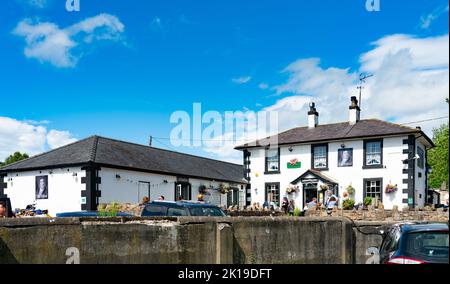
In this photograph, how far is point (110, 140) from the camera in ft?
105

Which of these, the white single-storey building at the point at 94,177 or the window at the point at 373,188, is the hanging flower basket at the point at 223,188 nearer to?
the white single-storey building at the point at 94,177

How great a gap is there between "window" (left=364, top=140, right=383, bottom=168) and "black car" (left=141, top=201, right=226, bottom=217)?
19.6m

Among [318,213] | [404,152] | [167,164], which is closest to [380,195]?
[404,152]

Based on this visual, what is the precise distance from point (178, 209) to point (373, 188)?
20.7 metres

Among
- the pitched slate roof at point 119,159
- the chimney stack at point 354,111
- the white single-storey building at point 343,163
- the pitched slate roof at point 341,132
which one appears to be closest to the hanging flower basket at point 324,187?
the white single-storey building at point 343,163

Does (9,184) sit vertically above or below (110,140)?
below

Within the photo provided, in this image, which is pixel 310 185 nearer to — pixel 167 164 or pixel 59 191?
pixel 167 164

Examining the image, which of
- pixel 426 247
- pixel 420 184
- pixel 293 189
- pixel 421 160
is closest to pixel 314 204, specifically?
pixel 293 189

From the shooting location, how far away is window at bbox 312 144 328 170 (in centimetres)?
3142

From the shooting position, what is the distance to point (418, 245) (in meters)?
6.40

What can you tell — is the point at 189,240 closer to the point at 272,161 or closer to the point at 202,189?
the point at 272,161

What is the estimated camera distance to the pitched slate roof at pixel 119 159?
1075 inches
